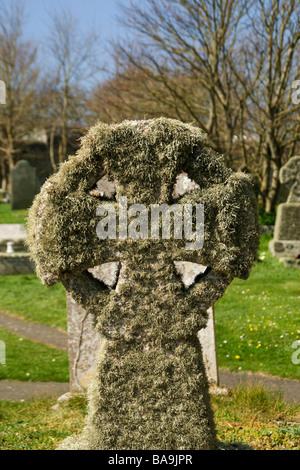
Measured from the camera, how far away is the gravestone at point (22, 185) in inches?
939

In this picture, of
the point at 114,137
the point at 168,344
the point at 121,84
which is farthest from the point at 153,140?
the point at 121,84

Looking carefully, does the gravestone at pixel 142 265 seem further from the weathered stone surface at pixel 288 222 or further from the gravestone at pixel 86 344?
the weathered stone surface at pixel 288 222

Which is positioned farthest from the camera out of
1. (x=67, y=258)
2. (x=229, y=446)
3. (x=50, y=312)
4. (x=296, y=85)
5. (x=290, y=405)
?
(x=296, y=85)

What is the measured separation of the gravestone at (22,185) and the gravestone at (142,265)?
67.6 feet

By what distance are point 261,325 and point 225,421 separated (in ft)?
11.5

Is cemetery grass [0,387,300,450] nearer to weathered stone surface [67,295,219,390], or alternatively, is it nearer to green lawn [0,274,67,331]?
weathered stone surface [67,295,219,390]

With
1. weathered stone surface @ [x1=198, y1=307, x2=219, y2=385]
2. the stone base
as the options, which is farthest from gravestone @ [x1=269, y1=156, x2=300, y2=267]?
weathered stone surface @ [x1=198, y1=307, x2=219, y2=385]

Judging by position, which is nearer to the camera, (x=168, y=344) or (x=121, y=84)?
(x=168, y=344)

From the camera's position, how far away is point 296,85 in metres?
16.9

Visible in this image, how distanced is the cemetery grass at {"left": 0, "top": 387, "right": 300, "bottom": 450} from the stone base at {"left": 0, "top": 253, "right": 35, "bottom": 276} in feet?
23.7

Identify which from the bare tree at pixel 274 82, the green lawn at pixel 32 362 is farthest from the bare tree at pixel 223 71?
the green lawn at pixel 32 362

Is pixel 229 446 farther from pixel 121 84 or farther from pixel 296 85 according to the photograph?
pixel 121 84

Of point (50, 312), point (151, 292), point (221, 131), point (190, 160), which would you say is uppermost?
point (221, 131)

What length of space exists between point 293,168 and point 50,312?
644 cm
